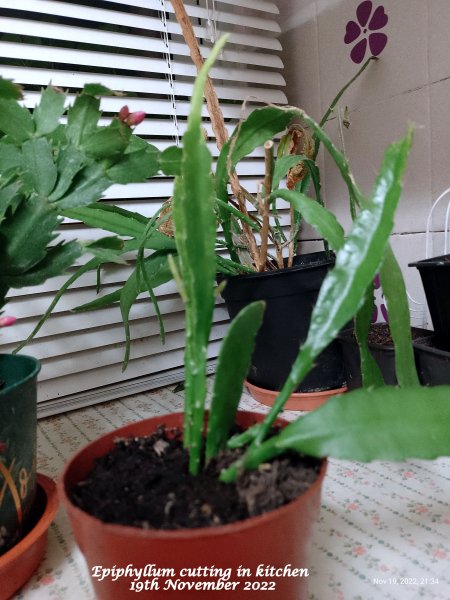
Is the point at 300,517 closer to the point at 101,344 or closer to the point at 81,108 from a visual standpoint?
the point at 81,108

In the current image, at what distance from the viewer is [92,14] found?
0.76 metres

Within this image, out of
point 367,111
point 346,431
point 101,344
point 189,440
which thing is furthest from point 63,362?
point 367,111

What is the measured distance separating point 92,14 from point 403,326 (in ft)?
2.41

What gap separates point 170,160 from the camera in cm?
49

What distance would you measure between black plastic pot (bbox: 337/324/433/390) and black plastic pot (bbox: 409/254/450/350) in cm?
6

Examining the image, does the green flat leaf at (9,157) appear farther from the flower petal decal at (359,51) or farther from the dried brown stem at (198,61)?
the flower petal decal at (359,51)

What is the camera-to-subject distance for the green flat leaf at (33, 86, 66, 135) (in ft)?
1.42

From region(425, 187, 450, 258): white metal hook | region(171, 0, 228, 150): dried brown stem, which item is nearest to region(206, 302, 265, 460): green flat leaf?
region(171, 0, 228, 150): dried brown stem

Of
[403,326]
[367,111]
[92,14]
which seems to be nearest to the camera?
[403,326]

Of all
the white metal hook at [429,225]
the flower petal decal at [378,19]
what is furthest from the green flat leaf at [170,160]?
the flower petal decal at [378,19]

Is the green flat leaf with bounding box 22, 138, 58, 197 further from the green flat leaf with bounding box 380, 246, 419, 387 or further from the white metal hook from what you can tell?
the white metal hook

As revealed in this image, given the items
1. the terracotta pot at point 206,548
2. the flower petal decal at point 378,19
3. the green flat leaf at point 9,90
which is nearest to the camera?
the terracotta pot at point 206,548

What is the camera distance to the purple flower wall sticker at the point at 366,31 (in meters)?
0.82

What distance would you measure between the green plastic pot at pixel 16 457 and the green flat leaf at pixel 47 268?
8cm
